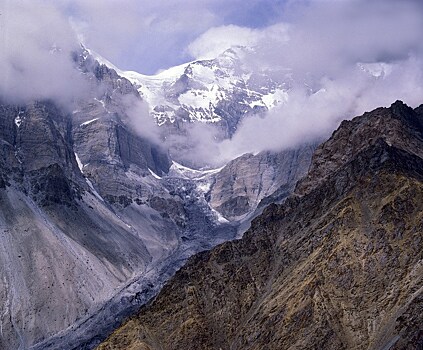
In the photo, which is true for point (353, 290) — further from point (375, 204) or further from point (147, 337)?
point (147, 337)

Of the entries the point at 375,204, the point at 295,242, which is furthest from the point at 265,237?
the point at 375,204

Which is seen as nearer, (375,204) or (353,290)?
(353,290)

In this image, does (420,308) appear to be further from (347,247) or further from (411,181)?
(411,181)

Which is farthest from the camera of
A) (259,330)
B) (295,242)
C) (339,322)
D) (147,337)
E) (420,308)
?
(295,242)

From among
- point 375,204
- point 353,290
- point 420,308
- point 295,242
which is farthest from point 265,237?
point 420,308

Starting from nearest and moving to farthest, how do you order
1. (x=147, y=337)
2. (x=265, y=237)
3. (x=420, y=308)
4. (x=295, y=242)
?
(x=420, y=308), (x=147, y=337), (x=295, y=242), (x=265, y=237)

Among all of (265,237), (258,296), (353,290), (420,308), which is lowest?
(420,308)

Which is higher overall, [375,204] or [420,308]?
[375,204]
